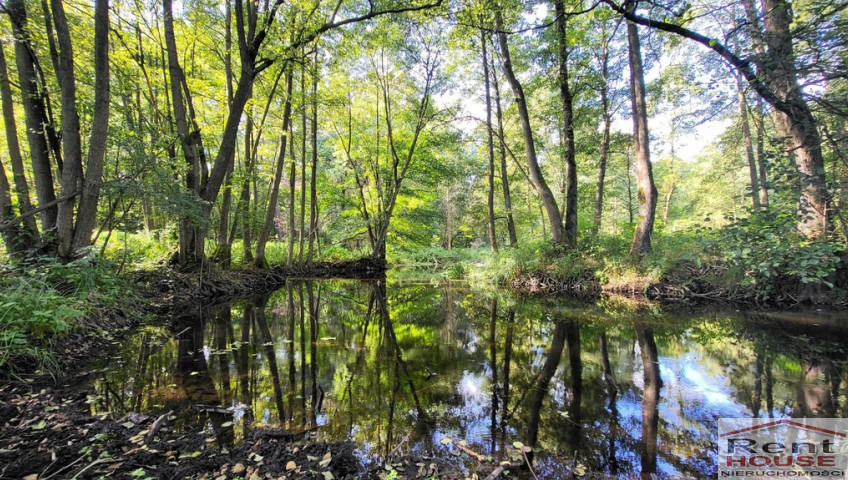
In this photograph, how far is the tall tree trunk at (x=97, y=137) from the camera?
5328mm

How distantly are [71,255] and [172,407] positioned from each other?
4.39 metres

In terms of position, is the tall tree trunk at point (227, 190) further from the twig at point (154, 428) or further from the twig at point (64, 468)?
the twig at point (64, 468)

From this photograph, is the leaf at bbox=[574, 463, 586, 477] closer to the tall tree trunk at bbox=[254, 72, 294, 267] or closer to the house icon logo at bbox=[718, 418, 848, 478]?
the house icon logo at bbox=[718, 418, 848, 478]

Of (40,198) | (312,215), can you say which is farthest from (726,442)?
(312,215)

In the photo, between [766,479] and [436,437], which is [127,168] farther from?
[766,479]

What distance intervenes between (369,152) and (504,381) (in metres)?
15.3

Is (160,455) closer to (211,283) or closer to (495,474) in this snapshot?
(495,474)

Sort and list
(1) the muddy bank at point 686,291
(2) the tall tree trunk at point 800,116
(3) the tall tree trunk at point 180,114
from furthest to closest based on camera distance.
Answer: (3) the tall tree trunk at point 180,114
(1) the muddy bank at point 686,291
(2) the tall tree trunk at point 800,116

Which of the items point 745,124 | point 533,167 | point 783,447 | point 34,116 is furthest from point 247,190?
point 745,124

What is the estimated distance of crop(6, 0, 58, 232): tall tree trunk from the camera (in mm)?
5793

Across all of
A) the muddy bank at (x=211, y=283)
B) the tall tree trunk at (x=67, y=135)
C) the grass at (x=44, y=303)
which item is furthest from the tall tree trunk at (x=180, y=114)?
the grass at (x=44, y=303)

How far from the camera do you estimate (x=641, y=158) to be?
896 centimetres

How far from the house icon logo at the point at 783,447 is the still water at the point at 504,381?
0.12 meters

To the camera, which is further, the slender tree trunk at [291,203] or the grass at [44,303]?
the slender tree trunk at [291,203]
